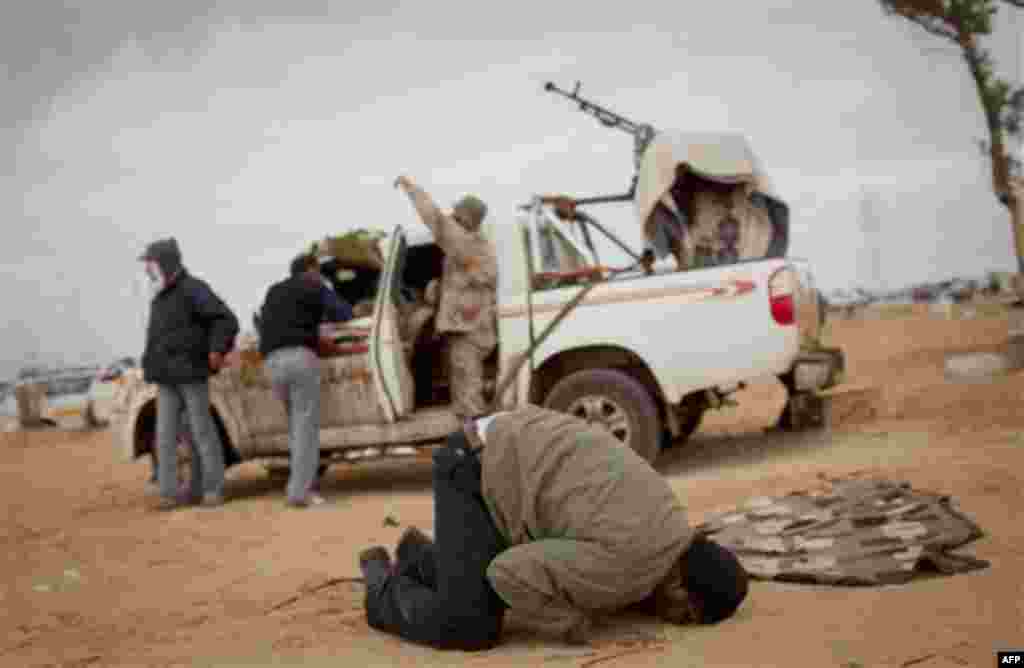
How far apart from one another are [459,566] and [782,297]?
14.3ft

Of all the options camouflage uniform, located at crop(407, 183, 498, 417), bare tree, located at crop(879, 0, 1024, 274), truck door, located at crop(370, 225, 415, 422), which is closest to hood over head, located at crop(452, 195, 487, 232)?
camouflage uniform, located at crop(407, 183, 498, 417)

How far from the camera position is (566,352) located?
8109 mm

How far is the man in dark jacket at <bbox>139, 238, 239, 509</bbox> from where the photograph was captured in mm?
8273

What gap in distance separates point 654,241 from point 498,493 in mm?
5477

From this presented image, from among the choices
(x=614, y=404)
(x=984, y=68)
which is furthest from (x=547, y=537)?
(x=984, y=68)

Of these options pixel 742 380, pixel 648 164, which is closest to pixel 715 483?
pixel 742 380

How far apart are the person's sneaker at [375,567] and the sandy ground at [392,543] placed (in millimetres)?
207

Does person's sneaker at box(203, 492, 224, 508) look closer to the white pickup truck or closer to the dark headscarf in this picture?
the white pickup truck

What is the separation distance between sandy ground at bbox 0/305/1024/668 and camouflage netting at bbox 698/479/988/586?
108 mm

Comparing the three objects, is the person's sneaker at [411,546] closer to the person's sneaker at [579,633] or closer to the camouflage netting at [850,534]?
the person's sneaker at [579,633]

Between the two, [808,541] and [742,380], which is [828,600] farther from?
[742,380]

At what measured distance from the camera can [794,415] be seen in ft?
31.6

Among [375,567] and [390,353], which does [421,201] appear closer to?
[390,353]

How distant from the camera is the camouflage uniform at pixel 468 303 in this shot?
7844 mm
